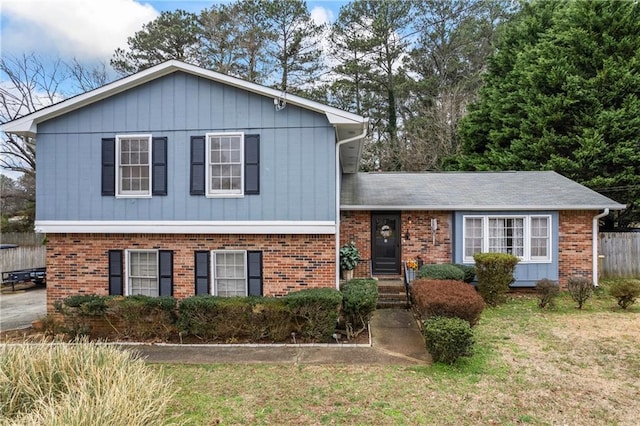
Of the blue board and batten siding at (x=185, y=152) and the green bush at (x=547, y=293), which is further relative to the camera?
the green bush at (x=547, y=293)

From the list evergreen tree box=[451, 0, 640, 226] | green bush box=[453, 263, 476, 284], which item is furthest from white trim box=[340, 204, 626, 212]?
evergreen tree box=[451, 0, 640, 226]

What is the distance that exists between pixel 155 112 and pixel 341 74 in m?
19.8

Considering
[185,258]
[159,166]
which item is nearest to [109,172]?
[159,166]

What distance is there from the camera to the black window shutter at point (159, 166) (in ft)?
29.3

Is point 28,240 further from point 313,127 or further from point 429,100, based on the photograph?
point 429,100

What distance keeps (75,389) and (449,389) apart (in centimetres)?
509

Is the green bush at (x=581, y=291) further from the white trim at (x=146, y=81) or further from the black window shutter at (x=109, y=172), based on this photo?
the black window shutter at (x=109, y=172)

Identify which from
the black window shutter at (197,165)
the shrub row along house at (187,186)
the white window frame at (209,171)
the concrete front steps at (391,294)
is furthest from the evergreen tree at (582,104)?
the black window shutter at (197,165)

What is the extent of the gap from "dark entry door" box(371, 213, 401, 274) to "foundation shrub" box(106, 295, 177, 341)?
6713 millimetres

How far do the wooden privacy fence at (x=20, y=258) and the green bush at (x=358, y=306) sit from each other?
61.3 ft

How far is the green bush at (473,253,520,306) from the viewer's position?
10.4 metres

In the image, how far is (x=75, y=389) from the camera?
4547 mm

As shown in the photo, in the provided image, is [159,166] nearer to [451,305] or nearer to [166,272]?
[166,272]

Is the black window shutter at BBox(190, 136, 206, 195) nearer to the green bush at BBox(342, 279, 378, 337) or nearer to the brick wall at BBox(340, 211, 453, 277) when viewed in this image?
the green bush at BBox(342, 279, 378, 337)
